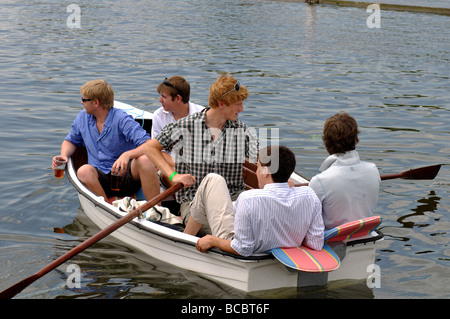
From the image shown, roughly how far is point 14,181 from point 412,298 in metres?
5.54

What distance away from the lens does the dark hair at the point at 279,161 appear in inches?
192

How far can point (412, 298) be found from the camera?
599 cm

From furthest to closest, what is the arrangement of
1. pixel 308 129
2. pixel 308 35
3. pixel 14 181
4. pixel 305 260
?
pixel 308 35
pixel 308 129
pixel 14 181
pixel 305 260

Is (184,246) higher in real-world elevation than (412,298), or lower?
higher

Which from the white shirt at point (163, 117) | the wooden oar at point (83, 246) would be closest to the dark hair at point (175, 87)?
the white shirt at point (163, 117)

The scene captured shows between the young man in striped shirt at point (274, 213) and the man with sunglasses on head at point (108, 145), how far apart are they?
1767 millimetres

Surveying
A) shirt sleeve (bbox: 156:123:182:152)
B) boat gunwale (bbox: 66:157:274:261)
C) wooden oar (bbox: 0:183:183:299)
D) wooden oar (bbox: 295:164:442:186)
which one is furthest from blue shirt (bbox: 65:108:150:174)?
wooden oar (bbox: 295:164:442:186)

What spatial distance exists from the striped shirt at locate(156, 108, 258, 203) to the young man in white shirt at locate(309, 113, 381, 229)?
3.42 ft

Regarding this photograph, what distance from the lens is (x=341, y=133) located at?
5.16 meters

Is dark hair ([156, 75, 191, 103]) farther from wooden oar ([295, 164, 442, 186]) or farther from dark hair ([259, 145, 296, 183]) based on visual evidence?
wooden oar ([295, 164, 442, 186])

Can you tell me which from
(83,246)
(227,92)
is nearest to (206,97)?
(227,92)

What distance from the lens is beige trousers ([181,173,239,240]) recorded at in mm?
5559

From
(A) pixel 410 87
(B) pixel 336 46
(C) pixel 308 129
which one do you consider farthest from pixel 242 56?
(C) pixel 308 129
